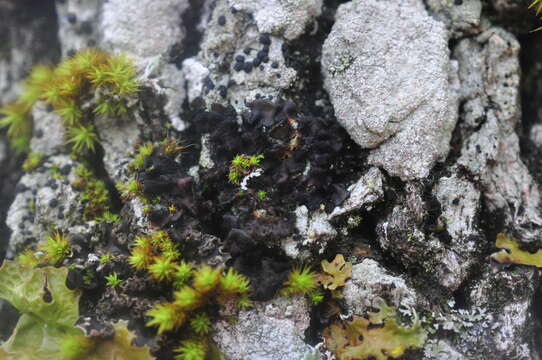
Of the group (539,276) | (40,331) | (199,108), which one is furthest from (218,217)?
(539,276)

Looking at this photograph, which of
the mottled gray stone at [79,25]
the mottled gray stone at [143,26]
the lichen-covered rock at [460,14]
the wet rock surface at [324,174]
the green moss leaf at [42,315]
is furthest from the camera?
the mottled gray stone at [79,25]

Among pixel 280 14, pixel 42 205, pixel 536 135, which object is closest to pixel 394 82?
pixel 280 14

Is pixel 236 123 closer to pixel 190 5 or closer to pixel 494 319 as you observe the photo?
pixel 190 5

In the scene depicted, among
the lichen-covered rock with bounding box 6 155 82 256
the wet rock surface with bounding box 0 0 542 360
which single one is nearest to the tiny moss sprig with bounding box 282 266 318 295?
the wet rock surface with bounding box 0 0 542 360

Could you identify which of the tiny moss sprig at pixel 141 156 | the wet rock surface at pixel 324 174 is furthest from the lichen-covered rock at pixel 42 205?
the tiny moss sprig at pixel 141 156

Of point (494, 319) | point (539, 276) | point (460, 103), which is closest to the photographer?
point (494, 319)

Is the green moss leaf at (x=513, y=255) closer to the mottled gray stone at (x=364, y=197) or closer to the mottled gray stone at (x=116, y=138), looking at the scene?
the mottled gray stone at (x=364, y=197)

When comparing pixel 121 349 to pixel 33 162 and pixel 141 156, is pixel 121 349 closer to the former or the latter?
pixel 141 156
